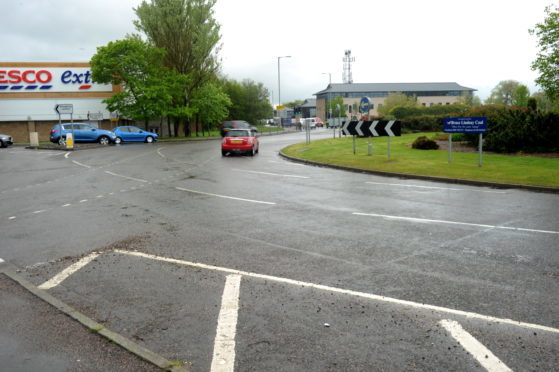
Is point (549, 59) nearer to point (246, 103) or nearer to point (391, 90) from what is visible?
point (246, 103)

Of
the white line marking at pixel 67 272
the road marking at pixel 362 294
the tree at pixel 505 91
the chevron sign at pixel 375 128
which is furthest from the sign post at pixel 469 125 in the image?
the tree at pixel 505 91

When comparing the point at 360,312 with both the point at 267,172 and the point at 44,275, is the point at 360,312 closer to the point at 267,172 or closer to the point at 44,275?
the point at 44,275

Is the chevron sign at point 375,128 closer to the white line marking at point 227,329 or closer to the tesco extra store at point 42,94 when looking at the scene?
the white line marking at point 227,329

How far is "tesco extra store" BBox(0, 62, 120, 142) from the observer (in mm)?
47656

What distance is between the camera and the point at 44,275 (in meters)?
5.64

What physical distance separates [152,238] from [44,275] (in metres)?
1.92

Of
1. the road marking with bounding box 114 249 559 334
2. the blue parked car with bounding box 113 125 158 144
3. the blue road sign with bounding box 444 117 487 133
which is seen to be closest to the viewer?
the road marking with bounding box 114 249 559 334

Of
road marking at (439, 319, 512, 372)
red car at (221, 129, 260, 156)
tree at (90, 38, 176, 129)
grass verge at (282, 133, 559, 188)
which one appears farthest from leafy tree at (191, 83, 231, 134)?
road marking at (439, 319, 512, 372)

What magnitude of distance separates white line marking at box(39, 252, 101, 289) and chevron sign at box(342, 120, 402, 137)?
49.5ft

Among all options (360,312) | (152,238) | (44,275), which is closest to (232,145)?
(152,238)

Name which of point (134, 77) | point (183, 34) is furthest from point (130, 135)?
point (183, 34)

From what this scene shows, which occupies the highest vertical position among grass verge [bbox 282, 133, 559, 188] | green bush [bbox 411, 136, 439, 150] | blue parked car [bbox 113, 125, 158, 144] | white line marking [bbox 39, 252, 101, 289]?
blue parked car [bbox 113, 125, 158, 144]

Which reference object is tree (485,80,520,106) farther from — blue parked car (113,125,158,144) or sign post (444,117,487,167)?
sign post (444,117,487,167)

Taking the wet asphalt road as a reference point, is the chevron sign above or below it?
above
